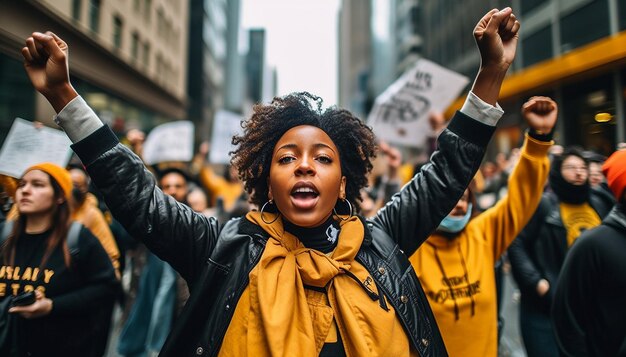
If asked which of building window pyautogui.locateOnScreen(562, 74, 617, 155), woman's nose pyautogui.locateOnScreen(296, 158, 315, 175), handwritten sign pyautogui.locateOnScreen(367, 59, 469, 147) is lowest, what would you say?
woman's nose pyautogui.locateOnScreen(296, 158, 315, 175)

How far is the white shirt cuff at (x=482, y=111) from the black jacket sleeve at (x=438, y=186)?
0.8 inches

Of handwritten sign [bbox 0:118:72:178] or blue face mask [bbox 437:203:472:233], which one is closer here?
blue face mask [bbox 437:203:472:233]

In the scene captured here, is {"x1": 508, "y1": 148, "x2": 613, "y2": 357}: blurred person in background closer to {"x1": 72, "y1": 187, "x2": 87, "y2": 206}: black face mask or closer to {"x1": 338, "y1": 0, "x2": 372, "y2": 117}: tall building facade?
{"x1": 72, "y1": 187, "x2": 87, "y2": 206}: black face mask

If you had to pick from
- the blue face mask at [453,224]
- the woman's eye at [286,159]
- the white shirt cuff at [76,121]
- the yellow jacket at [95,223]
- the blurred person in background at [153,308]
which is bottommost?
the blurred person in background at [153,308]

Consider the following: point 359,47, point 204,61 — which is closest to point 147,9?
point 204,61

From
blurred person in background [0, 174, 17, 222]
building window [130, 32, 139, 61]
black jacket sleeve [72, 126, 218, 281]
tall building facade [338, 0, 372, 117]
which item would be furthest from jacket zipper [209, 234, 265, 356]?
tall building facade [338, 0, 372, 117]

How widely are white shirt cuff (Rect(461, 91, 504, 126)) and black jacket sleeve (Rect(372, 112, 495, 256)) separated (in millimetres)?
20

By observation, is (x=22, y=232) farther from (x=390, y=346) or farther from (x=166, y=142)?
(x=166, y=142)

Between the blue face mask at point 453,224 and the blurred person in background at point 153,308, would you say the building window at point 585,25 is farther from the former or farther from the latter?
the blurred person in background at point 153,308

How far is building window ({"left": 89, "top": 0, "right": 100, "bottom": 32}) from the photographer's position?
14514 mm

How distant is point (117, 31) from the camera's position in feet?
58.6

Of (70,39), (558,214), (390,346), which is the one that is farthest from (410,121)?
(70,39)

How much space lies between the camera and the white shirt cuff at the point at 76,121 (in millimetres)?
1685

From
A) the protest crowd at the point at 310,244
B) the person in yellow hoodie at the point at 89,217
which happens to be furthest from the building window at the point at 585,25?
the person in yellow hoodie at the point at 89,217
